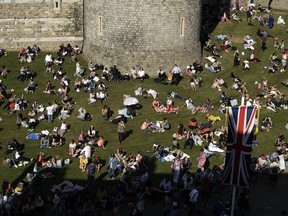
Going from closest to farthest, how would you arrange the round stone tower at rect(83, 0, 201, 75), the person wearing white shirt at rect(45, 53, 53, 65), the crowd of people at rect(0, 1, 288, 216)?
the crowd of people at rect(0, 1, 288, 216)
the round stone tower at rect(83, 0, 201, 75)
the person wearing white shirt at rect(45, 53, 53, 65)

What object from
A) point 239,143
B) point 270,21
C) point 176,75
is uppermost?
point 239,143

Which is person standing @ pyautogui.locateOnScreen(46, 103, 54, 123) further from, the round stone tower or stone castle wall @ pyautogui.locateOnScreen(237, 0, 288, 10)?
stone castle wall @ pyautogui.locateOnScreen(237, 0, 288, 10)

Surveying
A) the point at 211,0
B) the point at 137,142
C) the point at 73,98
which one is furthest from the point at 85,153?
the point at 211,0

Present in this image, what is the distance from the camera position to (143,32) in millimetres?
41281

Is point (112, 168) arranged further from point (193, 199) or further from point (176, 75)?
point (176, 75)

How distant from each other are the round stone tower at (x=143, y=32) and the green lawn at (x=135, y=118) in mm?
1274

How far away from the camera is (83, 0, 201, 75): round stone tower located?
40.9m

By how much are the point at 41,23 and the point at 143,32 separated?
8625mm

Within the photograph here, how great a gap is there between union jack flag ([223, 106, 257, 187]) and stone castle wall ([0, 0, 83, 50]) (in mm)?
27536

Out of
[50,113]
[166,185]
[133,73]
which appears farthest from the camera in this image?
[133,73]

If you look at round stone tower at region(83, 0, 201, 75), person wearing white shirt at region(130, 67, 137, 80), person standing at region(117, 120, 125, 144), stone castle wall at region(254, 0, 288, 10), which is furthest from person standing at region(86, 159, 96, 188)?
stone castle wall at region(254, 0, 288, 10)

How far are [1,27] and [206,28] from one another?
54.8 ft

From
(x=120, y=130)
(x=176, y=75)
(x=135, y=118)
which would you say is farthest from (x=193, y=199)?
(x=176, y=75)

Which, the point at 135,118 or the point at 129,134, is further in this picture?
the point at 135,118
